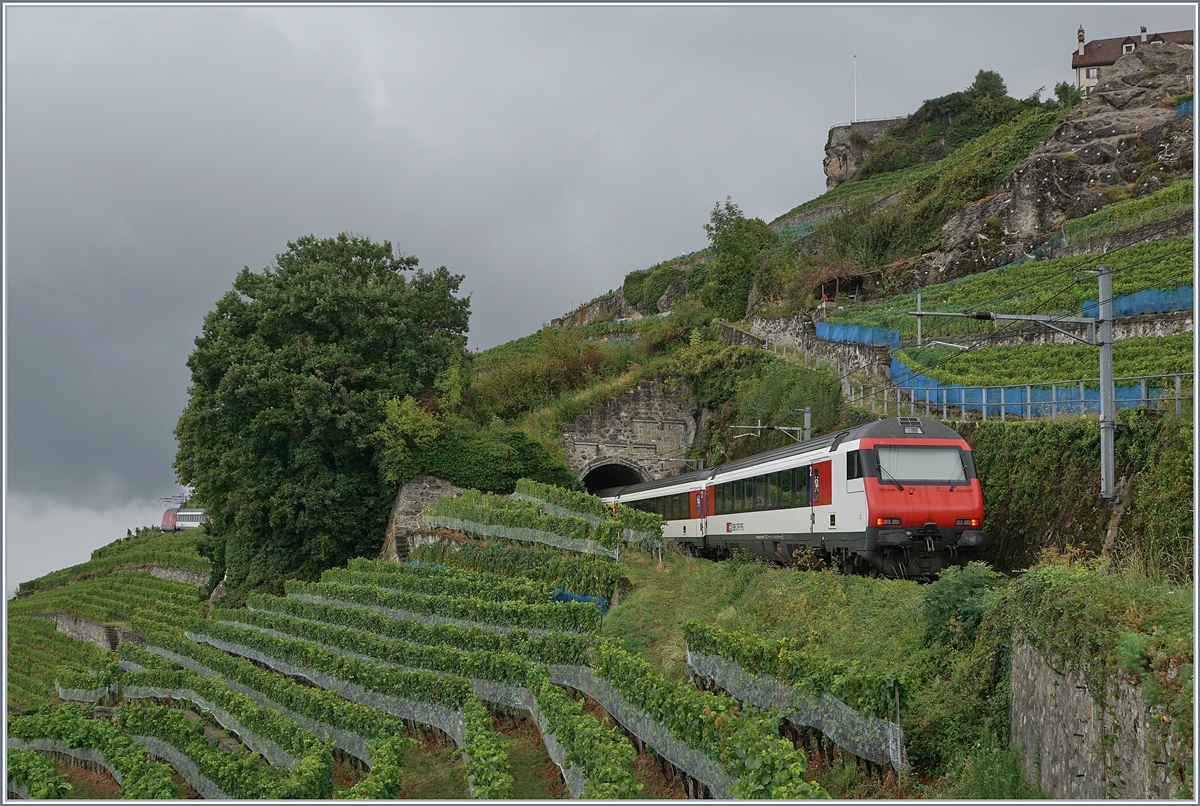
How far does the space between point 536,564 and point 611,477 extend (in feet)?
73.1

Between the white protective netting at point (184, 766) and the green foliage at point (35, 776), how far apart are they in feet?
4.71

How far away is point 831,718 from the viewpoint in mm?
11352

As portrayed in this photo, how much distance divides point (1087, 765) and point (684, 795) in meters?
4.74

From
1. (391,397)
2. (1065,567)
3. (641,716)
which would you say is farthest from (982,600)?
(391,397)

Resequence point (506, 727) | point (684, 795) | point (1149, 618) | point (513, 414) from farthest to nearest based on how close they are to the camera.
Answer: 1. point (513, 414)
2. point (506, 727)
3. point (684, 795)
4. point (1149, 618)

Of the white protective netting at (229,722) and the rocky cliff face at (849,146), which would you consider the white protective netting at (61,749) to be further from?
the rocky cliff face at (849,146)

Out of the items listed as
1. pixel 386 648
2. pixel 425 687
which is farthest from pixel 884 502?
pixel 386 648

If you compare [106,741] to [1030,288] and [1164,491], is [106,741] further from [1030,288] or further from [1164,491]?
[1030,288]

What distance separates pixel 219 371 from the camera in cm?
3281

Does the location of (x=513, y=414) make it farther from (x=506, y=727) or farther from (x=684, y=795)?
(x=684, y=795)

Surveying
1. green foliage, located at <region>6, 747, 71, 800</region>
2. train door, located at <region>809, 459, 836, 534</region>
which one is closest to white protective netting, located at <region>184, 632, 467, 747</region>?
green foliage, located at <region>6, 747, 71, 800</region>

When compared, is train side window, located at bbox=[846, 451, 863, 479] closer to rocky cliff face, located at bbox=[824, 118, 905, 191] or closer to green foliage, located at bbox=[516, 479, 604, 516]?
green foliage, located at bbox=[516, 479, 604, 516]

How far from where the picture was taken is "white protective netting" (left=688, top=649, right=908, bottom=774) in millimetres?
10898

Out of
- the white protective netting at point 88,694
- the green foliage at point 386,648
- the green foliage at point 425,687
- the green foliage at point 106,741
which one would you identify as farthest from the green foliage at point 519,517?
the green foliage at point 106,741
